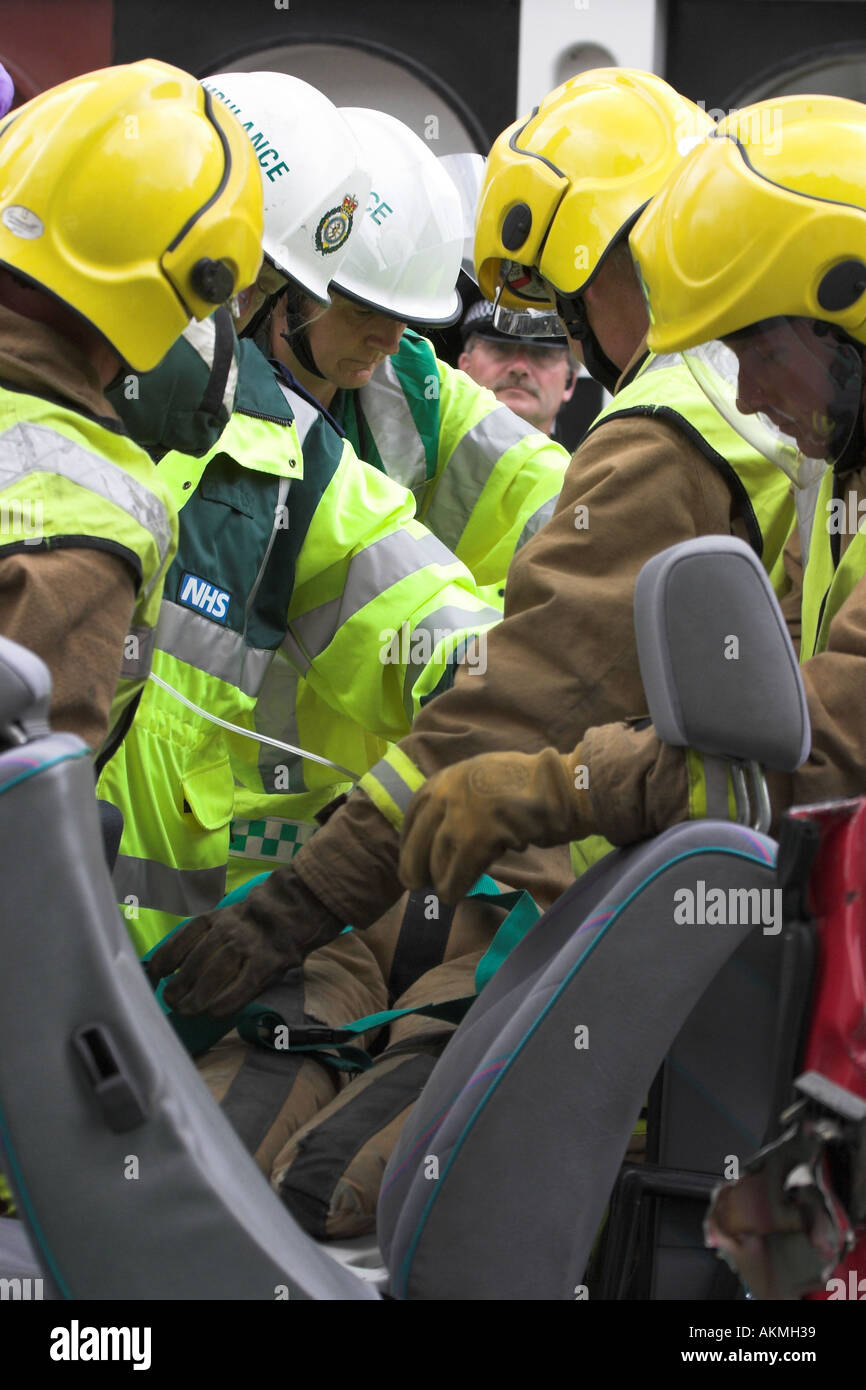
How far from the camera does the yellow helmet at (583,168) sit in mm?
2568

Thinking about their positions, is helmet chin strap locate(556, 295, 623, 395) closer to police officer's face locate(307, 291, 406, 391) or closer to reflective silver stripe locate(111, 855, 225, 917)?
police officer's face locate(307, 291, 406, 391)

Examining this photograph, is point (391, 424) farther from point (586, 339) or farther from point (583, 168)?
point (583, 168)

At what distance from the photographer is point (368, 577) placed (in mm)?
2641

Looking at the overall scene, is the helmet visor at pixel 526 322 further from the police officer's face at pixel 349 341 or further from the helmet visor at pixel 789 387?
the helmet visor at pixel 789 387

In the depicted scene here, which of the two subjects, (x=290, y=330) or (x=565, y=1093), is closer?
(x=565, y=1093)

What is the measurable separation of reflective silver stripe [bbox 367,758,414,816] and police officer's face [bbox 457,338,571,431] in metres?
2.88

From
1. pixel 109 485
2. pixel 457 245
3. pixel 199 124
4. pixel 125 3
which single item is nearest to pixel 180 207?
pixel 199 124

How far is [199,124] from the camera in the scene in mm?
2012

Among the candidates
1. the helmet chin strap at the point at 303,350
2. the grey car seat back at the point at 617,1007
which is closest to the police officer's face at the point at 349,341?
the helmet chin strap at the point at 303,350

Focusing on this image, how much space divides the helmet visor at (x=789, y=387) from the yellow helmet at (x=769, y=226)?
37mm

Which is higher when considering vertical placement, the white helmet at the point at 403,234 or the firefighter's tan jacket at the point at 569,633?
→ the white helmet at the point at 403,234

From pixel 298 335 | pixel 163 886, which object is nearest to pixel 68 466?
pixel 163 886

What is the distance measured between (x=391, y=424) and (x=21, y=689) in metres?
2.33

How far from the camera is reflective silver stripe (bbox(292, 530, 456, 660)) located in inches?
104
